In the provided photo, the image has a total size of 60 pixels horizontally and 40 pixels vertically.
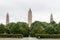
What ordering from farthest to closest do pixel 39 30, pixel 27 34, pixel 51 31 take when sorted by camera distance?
1. pixel 27 34
2. pixel 39 30
3. pixel 51 31

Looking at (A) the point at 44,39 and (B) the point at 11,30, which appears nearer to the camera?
(A) the point at 44,39

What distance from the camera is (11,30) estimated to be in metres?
44.8

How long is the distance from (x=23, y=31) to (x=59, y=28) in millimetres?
7536

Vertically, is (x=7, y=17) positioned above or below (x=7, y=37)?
above

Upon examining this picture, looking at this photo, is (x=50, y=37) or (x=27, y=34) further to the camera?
(x=27, y=34)

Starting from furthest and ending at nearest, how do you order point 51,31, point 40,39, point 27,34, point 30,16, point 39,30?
point 30,16 < point 27,34 < point 39,30 < point 51,31 < point 40,39

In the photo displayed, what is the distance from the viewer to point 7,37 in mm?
31984

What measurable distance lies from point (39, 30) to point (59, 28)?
12.5 feet

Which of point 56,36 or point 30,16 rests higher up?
point 30,16

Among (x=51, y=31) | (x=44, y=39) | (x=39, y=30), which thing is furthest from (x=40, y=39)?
(x=39, y=30)

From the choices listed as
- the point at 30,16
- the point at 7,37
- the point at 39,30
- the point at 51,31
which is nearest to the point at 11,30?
the point at 39,30

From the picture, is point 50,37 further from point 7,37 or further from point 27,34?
point 27,34

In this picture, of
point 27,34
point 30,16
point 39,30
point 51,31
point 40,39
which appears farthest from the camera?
point 30,16

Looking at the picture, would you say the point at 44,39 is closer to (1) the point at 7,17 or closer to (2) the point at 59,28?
(2) the point at 59,28
